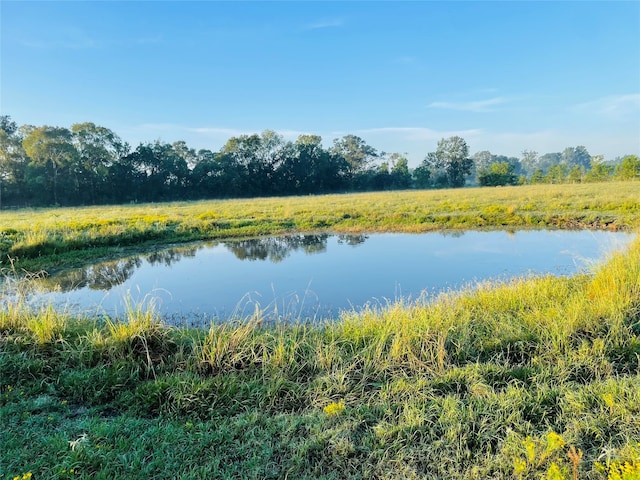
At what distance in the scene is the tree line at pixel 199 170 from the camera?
142 feet

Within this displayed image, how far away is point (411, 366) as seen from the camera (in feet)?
12.9

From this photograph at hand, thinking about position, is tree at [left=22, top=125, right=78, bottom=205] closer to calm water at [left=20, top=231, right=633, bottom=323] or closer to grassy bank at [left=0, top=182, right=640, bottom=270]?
grassy bank at [left=0, top=182, right=640, bottom=270]

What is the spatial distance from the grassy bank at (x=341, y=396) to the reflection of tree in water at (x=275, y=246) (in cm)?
800

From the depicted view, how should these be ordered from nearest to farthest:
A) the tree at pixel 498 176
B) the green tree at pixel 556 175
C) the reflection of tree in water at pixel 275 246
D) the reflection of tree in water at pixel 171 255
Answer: the reflection of tree in water at pixel 171 255
the reflection of tree in water at pixel 275 246
the green tree at pixel 556 175
the tree at pixel 498 176

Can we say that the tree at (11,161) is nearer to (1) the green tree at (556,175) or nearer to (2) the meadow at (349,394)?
(2) the meadow at (349,394)

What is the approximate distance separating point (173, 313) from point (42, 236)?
8035 millimetres

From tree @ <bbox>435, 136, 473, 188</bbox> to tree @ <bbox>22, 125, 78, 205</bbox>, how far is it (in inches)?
2596

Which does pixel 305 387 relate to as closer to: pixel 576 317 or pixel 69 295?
pixel 576 317

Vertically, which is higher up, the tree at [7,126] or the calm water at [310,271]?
the tree at [7,126]

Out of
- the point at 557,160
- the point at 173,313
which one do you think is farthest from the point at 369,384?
the point at 557,160

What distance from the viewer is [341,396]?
3557 millimetres

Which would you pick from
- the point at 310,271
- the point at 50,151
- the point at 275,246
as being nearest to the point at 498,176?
the point at 275,246

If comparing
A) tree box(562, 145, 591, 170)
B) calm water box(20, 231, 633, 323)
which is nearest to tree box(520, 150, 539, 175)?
tree box(562, 145, 591, 170)

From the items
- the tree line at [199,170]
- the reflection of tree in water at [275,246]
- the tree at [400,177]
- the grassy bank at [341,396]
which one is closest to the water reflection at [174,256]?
the reflection of tree in water at [275,246]
